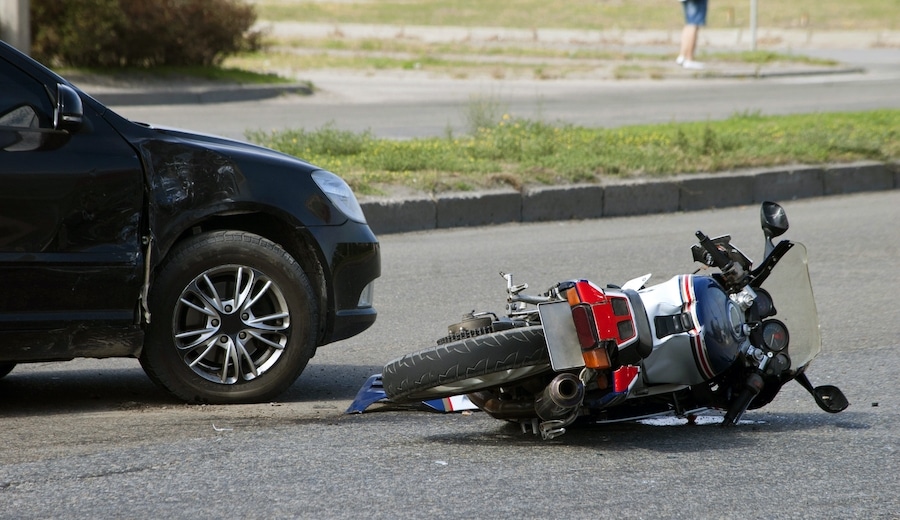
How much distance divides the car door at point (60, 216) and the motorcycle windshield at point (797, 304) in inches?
98.8

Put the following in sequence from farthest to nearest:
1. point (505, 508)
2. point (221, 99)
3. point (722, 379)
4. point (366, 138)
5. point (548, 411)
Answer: point (221, 99) < point (366, 138) < point (722, 379) < point (548, 411) < point (505, 508)

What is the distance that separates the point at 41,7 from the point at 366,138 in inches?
341

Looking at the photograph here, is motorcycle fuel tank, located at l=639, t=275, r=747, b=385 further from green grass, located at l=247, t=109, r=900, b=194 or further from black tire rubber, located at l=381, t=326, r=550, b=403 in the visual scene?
green grass, located at l=247, t=109, r=900, b=194

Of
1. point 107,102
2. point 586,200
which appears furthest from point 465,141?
point 107,102

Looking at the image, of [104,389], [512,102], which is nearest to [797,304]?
[104,389]

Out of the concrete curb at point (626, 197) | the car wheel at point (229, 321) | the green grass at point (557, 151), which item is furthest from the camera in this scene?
the green grass at point (557, 151)

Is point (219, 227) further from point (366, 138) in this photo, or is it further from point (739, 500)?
point (366, 138)

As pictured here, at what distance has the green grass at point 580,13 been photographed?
45.9 m

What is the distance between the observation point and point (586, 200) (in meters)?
10.4

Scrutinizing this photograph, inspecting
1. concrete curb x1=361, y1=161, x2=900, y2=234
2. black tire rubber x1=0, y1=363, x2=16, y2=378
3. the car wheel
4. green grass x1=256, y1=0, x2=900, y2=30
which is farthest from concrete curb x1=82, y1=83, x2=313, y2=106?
green grass x1=256, y1=0, x2=900, y2=30

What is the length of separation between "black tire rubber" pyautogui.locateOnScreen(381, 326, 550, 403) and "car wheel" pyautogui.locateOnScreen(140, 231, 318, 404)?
87 cm

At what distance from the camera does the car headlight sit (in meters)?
5.10

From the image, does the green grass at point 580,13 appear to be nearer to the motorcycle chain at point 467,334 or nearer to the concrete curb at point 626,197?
the concrete curb at point 626,197

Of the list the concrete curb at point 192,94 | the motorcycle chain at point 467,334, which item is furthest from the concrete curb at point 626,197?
the concrete curb at point 192,94
